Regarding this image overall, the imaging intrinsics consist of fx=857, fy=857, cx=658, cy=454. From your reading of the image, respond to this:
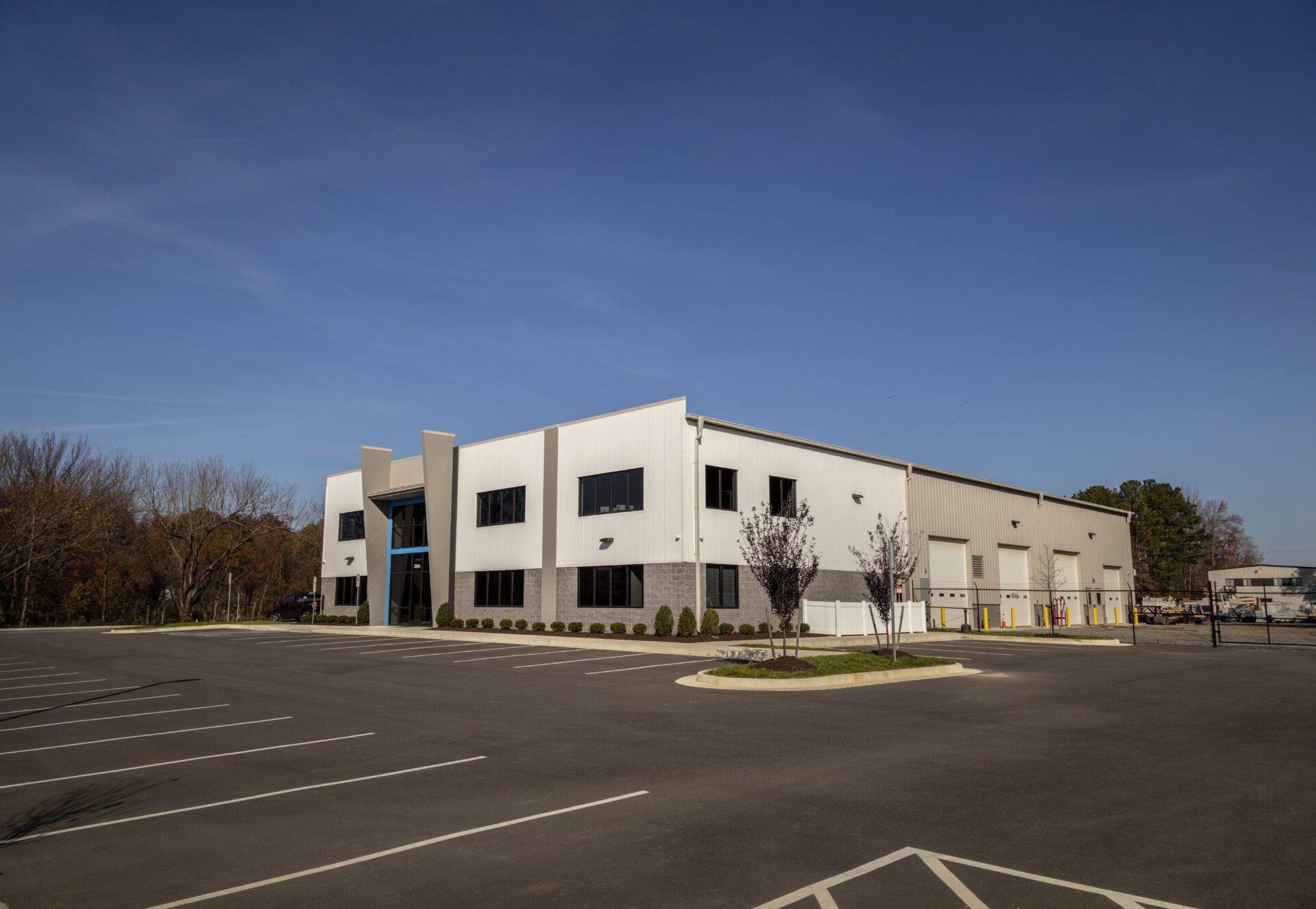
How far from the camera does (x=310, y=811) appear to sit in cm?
767

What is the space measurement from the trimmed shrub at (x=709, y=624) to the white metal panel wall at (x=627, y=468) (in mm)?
2198

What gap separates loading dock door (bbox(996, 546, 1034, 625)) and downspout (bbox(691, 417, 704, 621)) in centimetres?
2308

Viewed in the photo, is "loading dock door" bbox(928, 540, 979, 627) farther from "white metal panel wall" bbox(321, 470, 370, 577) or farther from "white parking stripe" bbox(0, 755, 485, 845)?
"white parking stripe" bbox(0, 755, 485, 845)

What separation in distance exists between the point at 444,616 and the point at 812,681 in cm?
2593

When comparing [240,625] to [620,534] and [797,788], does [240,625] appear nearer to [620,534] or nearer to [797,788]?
Result: [620,534]

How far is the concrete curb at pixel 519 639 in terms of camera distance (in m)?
24.8

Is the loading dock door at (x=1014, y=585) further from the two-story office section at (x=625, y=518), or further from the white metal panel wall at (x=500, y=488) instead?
the white metal panel wall at (x=500, y=488)

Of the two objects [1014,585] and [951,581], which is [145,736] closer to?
[951,581]

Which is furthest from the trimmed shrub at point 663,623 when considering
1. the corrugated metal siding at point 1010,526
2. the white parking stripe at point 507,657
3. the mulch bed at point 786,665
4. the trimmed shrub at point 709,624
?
the corrugated metal siding at point 1010,526

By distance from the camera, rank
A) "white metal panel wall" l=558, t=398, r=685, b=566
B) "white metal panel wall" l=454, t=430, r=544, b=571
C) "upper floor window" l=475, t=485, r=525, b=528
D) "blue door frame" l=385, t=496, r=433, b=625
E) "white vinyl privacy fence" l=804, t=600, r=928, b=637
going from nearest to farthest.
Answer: "white metal panel wall" l=558, t=398, r=685, b=566 → "white vinyl privacy fence" l=804, t=600, r=928, b=637 → "white metal panel wall" l=454, t=430, r=544, b=571 → "upper floor window" l=475, t=485, r=525, b=528 → "blue door frame" l=385, t=496, r=433, b=625

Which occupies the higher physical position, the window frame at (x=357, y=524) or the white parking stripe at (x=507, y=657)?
the window frame at (x=357, y=524)

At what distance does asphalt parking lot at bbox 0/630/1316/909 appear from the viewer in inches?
222

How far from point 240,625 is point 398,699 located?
36623 mm

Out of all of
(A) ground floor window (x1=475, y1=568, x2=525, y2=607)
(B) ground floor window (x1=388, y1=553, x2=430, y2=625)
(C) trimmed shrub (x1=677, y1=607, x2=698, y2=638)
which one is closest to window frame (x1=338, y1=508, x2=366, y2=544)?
(B) ground floor window (x1=388, y1=553, x2=430, y2=625)
